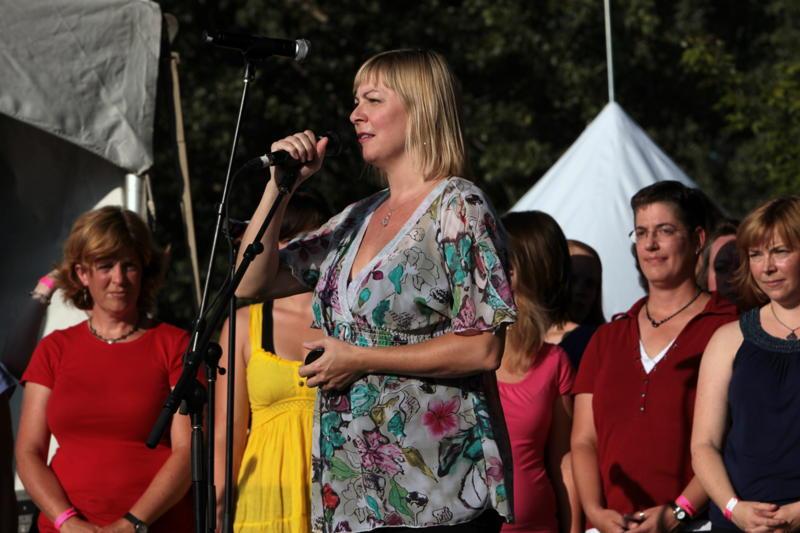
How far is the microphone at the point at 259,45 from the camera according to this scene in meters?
3.90

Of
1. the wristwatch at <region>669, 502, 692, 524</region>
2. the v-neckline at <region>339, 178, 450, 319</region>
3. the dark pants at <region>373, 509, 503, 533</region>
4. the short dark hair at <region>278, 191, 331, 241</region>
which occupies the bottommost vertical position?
the wristwatch at <region>669, 502, 692, 524</region>

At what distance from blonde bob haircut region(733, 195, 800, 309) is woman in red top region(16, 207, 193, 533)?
2.17 metres

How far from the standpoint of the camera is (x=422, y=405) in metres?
3.45

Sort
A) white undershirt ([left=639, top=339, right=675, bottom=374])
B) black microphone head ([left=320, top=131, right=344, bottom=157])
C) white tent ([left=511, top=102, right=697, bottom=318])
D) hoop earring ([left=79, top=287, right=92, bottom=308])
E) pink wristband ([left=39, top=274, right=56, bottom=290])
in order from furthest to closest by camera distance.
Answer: white tent ([left=511, top=102, right=697, bottom=318]), pink wristband ([left=39, top=274, right=56, bottom=290]), hoop earring ([left=79, top=287, right=92, bottom=308]), white undershirt ([left=639, top=339, right=675, bottom=374]), black microphone head ([left=320, top=131, right=344, bottom=157])

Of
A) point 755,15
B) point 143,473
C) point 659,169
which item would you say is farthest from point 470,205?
point 755,15

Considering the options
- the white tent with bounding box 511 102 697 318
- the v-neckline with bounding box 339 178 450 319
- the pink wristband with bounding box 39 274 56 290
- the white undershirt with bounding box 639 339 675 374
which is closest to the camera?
the v-neckline with bounding box 339 178 450 319

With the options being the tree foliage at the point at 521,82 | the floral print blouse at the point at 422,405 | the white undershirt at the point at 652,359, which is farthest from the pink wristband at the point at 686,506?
the tree foliage at the point at 521,82

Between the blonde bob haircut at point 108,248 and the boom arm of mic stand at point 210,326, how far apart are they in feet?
6.02

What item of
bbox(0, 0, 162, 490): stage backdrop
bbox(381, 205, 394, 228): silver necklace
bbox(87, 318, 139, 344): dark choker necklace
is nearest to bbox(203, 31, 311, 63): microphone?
bbox(381, 205, 394, 228): silver necklace

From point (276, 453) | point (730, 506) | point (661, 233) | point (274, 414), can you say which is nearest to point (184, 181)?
point (274, 414)

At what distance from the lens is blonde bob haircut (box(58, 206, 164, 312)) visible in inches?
215

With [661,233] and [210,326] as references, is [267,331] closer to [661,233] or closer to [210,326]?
[210,326]

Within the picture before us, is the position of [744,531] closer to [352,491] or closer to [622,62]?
[352,491]

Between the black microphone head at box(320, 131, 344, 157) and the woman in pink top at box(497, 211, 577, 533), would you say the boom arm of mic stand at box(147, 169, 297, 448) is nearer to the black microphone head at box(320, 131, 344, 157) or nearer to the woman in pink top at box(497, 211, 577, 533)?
the black microphone head at box(320, 131, 344, 157)
